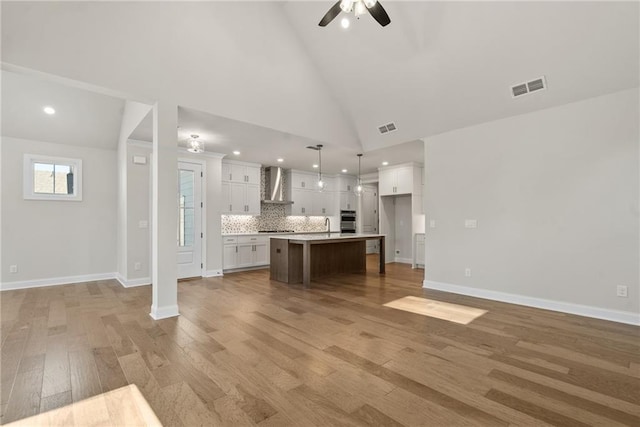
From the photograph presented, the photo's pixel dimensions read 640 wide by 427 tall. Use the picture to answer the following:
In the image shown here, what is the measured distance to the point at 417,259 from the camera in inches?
293

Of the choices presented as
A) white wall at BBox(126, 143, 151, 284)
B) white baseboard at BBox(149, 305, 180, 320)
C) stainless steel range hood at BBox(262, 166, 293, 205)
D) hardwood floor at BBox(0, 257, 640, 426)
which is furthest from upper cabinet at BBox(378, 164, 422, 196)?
white baseboard at BBox(149, 305, 180, 320)

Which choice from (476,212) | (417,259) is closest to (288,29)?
(476,212)

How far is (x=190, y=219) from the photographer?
6.21 meters

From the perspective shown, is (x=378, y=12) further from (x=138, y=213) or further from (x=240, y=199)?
(x=240, y=199)

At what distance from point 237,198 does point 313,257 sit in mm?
2566

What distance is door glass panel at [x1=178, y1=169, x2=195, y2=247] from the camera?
19.9ft

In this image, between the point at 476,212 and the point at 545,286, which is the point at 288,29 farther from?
the point at 545,286

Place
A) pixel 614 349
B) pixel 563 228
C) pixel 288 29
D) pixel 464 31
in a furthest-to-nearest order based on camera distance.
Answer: pixel 288 29, pixel 563 228, pixel 464 31, pixel 614 349

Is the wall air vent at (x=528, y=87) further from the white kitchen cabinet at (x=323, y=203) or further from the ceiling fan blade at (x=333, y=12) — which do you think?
the white kitchen cabinet at (x=323, y=203)

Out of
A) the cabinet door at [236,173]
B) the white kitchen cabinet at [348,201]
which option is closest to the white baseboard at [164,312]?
the cabinet door at [236,173]

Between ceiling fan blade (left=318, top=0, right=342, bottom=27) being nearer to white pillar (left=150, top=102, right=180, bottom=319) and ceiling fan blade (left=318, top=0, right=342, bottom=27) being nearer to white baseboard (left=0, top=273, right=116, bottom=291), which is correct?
white pillar (left=150, top=102, right=180, bottom=319)

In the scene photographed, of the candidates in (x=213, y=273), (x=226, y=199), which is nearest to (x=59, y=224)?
(x=213, y=273)

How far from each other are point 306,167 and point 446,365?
6.48 meters

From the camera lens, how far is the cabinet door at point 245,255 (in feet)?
A: 22.8
